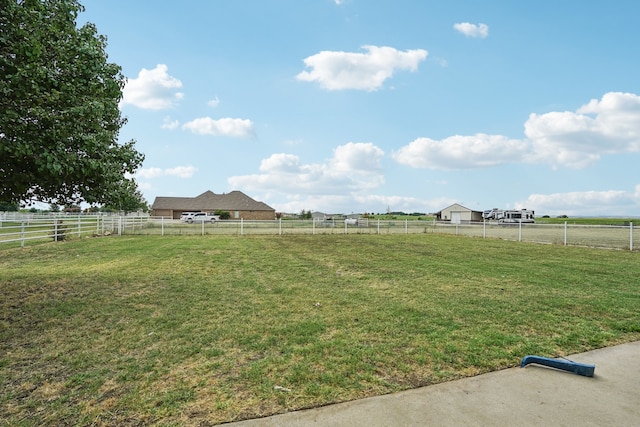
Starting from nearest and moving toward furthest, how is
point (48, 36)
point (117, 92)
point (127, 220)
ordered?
point (48, 36)
point (117, 92)
point (127, 220)

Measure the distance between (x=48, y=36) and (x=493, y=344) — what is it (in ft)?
22.1

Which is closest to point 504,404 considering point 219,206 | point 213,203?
point 219,206

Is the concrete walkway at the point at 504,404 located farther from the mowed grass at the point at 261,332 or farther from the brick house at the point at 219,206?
the brick house at the point at 219,206

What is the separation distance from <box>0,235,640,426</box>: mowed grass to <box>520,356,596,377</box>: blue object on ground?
5.4 inches

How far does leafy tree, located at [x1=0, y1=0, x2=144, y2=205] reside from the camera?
4066 mm

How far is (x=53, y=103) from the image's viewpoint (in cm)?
445

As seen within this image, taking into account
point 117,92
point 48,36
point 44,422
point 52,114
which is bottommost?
point 44,422

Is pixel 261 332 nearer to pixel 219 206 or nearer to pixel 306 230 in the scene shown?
pixel 306 230

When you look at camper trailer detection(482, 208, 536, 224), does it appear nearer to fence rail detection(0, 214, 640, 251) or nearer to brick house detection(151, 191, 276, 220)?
fence rail detection(0, 214, 640, 251)

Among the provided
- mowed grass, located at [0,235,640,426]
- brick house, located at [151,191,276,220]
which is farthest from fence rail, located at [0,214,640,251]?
brick house, located at [151,191,276,220]

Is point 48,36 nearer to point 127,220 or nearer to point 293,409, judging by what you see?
point 293,409

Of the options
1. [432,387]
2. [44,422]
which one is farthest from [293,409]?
[44,422]

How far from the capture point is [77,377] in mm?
2936

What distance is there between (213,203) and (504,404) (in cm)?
5302
